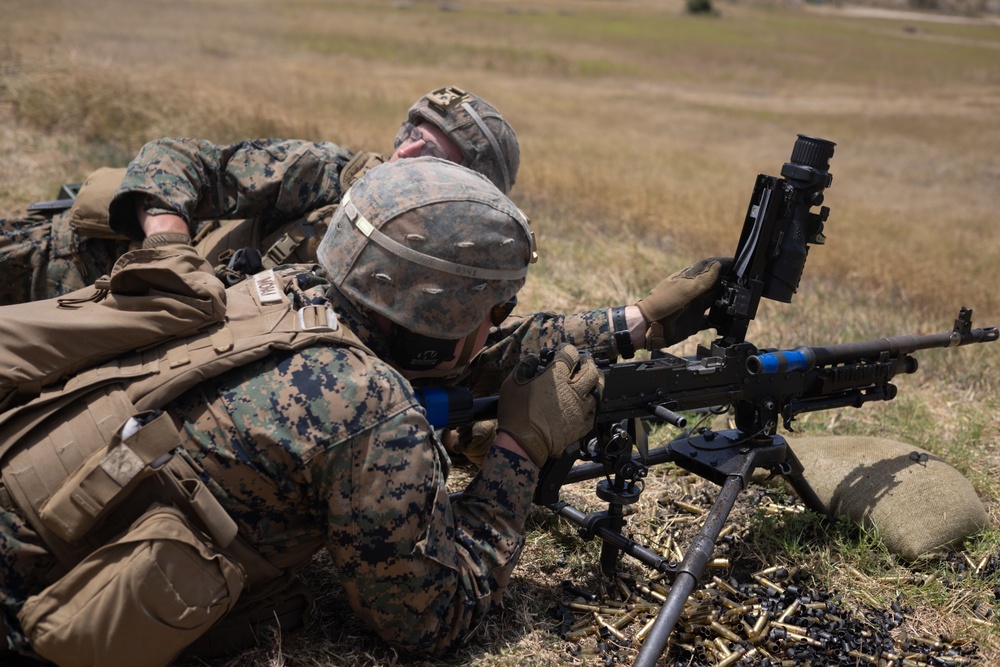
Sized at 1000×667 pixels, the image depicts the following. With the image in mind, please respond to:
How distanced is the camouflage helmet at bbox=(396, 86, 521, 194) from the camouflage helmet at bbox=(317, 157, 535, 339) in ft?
5.79

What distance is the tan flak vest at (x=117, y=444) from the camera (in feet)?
8.09

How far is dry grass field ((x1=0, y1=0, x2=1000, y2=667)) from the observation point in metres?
4.26

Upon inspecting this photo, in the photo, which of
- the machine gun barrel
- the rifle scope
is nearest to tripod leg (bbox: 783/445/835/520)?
the machine gun barrel

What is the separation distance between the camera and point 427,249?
3.03m

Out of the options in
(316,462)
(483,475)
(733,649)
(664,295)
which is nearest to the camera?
(316,462)

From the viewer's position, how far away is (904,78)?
121 feet

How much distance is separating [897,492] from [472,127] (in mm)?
2938

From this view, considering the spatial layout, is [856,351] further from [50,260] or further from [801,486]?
[50,260]

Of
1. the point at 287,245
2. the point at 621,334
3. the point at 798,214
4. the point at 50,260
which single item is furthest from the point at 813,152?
the point at 50,260

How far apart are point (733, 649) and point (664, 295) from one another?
184cm

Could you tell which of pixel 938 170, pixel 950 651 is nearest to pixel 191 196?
pixel 950 651

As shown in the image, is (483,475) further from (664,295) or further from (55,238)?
(55,238)

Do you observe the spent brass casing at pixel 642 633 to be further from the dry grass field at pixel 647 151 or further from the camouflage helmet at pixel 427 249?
the camouflage helmet at pixel 427 249

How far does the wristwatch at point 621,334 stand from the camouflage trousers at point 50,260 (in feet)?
9.23
